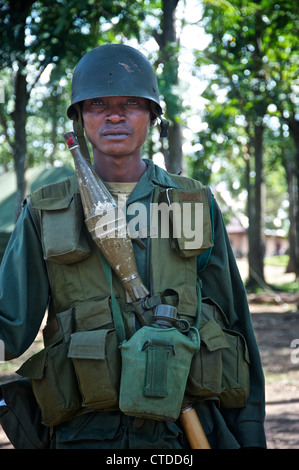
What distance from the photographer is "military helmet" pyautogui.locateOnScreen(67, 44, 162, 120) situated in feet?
8.05

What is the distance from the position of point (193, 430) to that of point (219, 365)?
0.92 feet

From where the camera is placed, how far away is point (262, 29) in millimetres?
12461

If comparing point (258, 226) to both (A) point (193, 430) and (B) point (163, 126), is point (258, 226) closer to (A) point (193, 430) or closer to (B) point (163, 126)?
(B) point (163, 126)

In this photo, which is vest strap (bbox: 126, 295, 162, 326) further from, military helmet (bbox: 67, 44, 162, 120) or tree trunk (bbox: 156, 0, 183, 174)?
tree trunk (bbox: 156, 0, 183, 174)

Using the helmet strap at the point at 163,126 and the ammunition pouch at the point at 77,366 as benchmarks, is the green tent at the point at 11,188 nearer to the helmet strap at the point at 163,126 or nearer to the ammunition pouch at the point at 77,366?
the helmet strap at the point at 163,126

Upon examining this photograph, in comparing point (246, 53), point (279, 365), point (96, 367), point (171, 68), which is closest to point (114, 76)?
point (96, 367)

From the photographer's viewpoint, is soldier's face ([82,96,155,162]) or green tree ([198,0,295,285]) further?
green tree ([198,0,295,285])

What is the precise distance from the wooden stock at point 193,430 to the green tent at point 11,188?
1052 cm

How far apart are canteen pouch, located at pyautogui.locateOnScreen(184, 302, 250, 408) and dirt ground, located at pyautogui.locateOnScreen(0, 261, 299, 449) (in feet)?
9.05

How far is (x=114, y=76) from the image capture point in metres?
2.46

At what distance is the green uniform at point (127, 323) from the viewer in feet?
7.25

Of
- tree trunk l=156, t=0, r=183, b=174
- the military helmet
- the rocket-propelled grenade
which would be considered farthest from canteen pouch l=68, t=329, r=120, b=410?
tree trunk l=156, t=0, r=183, b=174
